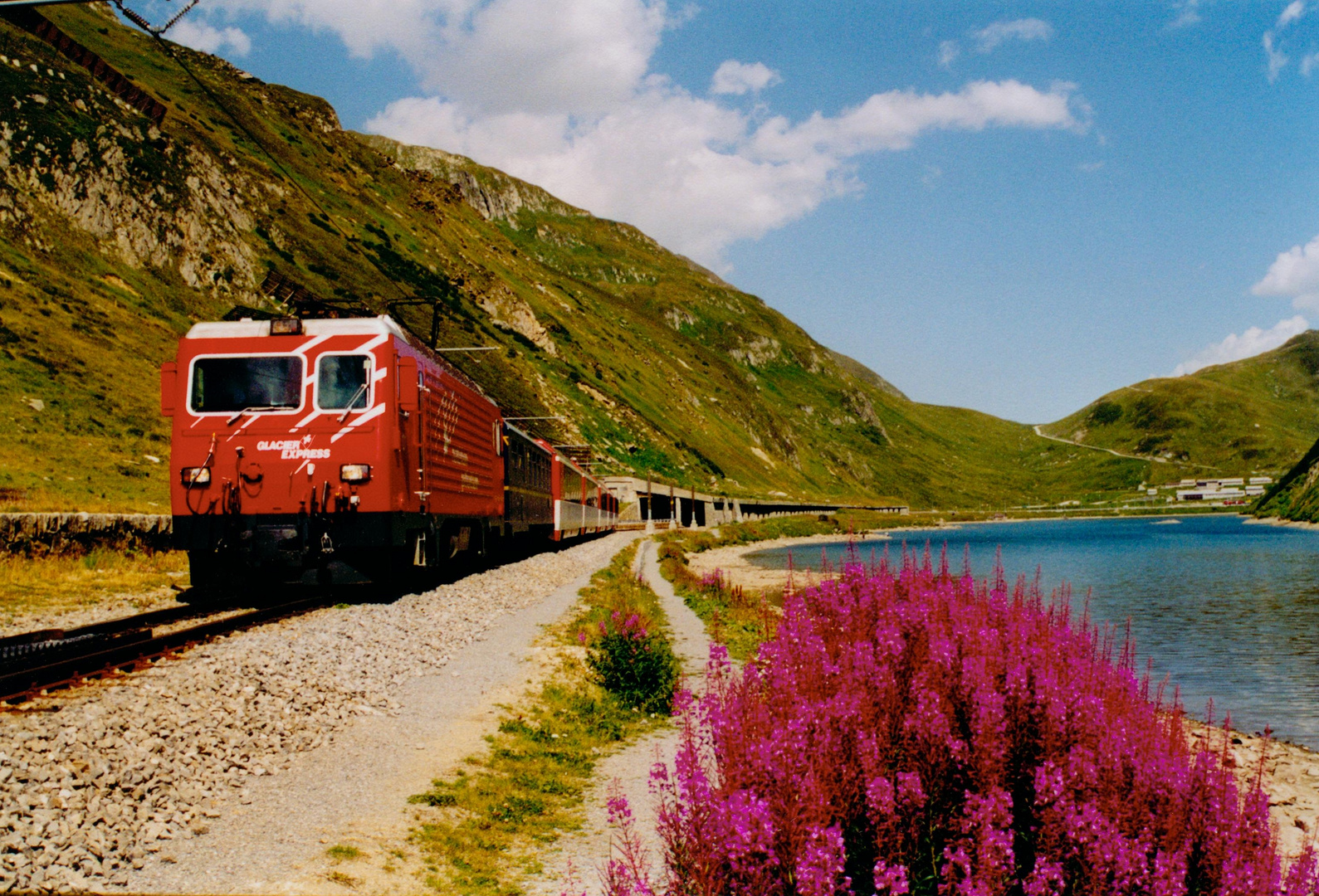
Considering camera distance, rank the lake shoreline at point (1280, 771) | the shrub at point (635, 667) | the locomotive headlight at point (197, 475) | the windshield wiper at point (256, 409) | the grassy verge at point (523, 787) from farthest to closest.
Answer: the windshield wiper at point (256, 409), the locomotive headlight at point (197, 475), the shrub at point (635, 667), the lake shoreline at point (1280, 771), the grassy verge at point (523, 787)

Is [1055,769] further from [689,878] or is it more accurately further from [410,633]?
[410,633]

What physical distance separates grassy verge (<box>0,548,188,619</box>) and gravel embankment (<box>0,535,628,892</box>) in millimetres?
5977

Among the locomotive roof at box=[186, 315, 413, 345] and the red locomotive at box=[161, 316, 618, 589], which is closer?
the red locomotive at box=[161, 316, 618, 589]

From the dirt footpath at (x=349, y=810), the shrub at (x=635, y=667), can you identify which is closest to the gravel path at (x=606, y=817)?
the shrub at (x=635, y=667)

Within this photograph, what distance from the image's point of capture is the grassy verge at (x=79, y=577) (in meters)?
15.4

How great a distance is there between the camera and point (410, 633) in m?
13.4

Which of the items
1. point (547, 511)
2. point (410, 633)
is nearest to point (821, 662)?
point (410, 633)

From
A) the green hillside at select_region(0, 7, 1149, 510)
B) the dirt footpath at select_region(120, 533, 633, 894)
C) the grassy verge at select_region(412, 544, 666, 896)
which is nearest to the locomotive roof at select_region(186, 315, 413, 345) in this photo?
the dirt footpath at select_region(120, 533, 633, 894)

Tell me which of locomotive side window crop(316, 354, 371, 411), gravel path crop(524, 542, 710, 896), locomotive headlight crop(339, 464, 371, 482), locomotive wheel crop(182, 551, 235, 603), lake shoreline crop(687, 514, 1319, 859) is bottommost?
lake shoreline crop(687, 514, 1319, 859)

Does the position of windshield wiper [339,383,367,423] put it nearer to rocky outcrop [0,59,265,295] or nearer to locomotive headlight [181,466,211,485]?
locomotive headlight [181,466,211,485]

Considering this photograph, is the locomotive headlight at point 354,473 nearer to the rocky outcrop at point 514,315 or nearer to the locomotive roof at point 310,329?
the locomotive roof at point 310,329

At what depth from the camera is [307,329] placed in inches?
624

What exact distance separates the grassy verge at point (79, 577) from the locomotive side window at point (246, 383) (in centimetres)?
420

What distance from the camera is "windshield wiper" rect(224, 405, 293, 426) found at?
49.8 ft
